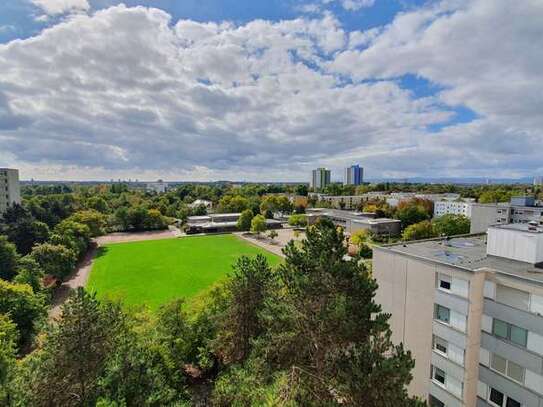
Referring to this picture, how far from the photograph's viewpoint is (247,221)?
290ft

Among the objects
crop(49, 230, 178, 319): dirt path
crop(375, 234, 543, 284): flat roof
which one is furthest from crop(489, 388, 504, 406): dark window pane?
crop(49, 230, 178, 319): dirt path

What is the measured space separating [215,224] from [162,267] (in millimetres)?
40303

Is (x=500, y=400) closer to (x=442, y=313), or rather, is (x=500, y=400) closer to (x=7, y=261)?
(x=442, y=313)

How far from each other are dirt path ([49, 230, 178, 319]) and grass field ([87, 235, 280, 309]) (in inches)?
52.5

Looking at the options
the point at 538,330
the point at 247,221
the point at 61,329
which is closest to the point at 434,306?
the point at 538,330

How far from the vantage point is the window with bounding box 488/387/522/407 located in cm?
1314

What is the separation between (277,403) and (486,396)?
10275mm

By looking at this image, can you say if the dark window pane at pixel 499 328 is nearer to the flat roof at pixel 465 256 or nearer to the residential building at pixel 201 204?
the flat roof at pixel 465 256

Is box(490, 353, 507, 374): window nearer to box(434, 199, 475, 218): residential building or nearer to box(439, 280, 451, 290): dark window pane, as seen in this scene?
box(439, 280, 451, 290): dark window pane

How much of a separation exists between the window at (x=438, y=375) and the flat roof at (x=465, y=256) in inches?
210

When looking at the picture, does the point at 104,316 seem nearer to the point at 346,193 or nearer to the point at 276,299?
the point at 276,299

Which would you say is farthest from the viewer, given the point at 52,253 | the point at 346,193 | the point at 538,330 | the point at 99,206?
the point at 346,193

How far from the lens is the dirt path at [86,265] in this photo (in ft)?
121

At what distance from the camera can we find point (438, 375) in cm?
1544
